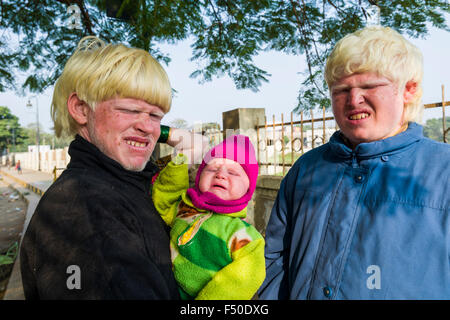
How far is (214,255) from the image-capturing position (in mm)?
1498

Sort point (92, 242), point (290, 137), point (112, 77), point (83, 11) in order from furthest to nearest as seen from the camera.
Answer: point (290, 137) < point (83, 11) < point (112, 77) < point (92, 242)

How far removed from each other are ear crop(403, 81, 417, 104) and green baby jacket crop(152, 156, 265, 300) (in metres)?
0.95

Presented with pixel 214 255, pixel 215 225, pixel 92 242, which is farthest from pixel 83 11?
pixel 92 242

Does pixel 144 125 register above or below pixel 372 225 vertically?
above

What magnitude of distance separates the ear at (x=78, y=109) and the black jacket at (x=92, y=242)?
166 millimetres

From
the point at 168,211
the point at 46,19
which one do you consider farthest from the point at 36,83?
the point at 168,211

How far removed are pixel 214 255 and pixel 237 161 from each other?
1.85ft

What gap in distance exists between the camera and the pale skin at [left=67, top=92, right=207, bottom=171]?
1.23 meters

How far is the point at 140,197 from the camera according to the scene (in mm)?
1245

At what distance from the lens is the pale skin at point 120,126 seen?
123 centimetres

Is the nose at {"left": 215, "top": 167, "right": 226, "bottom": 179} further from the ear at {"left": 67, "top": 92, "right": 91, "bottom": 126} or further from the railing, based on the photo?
the railing

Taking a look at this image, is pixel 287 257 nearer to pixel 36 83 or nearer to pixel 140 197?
pixel 140 197

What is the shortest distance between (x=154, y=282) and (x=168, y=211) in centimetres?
89

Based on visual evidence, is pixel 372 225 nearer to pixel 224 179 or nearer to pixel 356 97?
pixel 356 97
